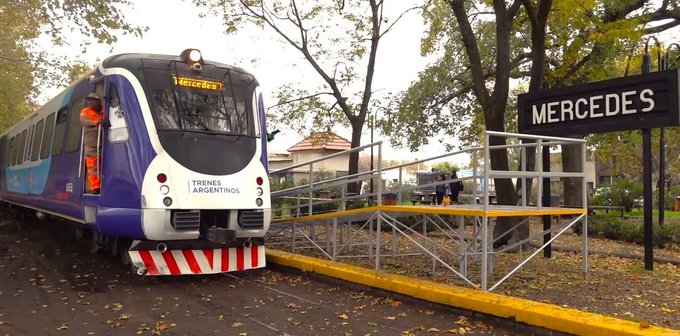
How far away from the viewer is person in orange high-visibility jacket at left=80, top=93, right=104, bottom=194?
7.75 metres

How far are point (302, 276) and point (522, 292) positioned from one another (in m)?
3.41

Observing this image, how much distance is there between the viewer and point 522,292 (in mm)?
6629

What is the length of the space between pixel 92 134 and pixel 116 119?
66 cm

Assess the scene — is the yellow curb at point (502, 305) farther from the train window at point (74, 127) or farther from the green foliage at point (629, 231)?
the green foliage at point (629, 231)

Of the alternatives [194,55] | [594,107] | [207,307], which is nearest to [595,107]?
[594,107]

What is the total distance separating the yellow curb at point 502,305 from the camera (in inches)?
190

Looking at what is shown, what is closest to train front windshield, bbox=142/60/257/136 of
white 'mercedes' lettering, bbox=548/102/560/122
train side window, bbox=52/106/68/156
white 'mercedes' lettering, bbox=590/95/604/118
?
train side window, bbox=52/106/68/156

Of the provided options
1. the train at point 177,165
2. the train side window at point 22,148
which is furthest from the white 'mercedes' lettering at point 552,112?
the train side window at point 22,148

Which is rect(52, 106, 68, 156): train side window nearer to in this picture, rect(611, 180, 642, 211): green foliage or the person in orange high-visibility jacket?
the person in orange high-visibility jacket

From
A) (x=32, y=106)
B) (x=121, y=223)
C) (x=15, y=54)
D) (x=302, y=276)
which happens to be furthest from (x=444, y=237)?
(x=32, y=106)

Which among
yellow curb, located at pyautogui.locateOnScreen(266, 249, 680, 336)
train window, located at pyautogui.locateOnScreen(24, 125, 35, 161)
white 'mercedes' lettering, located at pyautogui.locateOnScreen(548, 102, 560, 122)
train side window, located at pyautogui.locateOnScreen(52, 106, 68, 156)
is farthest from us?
train window, located at pyautogui.locateOnScreen(24, 125, 35, 161)

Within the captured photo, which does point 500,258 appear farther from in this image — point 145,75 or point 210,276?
point 145,75

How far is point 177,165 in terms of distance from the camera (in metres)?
7.36

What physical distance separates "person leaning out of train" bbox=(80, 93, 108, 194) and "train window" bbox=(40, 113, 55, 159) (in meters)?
A: 3.17
